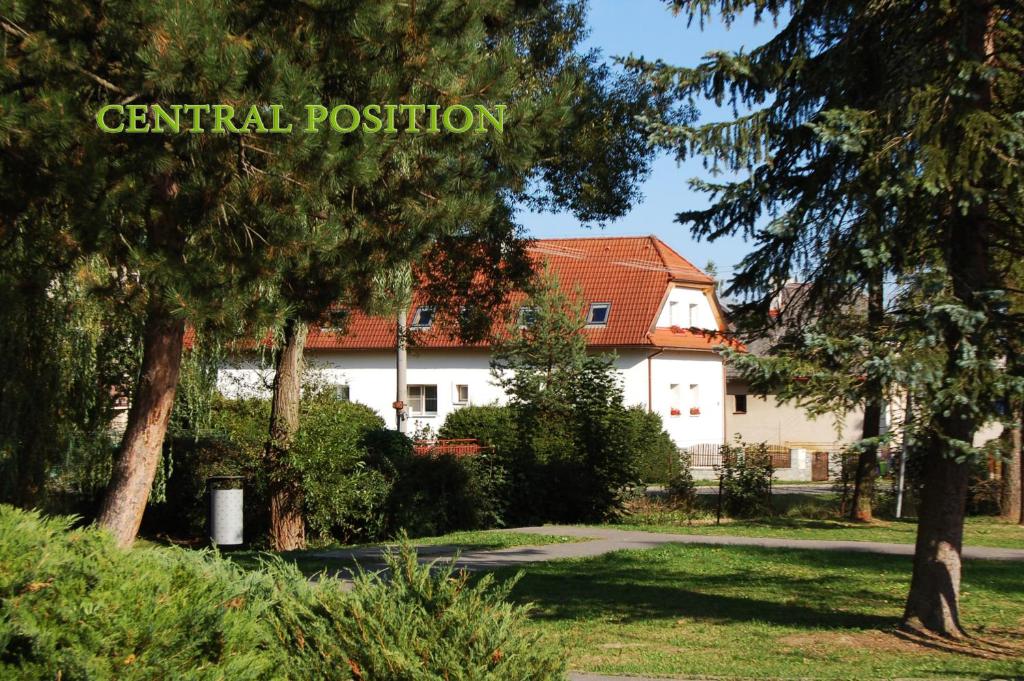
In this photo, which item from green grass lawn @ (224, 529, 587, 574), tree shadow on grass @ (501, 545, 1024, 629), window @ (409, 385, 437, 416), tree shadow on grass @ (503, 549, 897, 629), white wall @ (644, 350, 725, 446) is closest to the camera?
tree shadow on grass @ (503, 549, 897, 629)

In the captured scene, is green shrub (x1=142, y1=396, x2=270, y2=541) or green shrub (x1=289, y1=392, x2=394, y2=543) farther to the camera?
green shrub (x1=142, y1=396, x2=270, y2=541)

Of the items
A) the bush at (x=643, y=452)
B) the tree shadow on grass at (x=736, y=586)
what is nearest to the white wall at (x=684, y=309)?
the bush at (x=643, y=452)

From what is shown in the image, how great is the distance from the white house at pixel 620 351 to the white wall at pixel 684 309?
5 centimetres

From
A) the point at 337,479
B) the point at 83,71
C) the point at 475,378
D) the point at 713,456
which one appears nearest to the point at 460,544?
the point at 337,479

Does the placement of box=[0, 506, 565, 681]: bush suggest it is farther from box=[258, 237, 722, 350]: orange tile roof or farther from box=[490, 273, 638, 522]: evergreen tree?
box=[258, 237, 722, 350]: orange tile roof

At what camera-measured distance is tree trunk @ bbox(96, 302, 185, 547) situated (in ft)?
32.6

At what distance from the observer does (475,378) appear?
4206 centimetres

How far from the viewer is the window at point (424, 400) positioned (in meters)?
42.8

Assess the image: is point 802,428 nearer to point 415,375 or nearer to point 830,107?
point 415,375

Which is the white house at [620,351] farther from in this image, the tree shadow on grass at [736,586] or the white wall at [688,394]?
the tree shadow on grass at [736,586]

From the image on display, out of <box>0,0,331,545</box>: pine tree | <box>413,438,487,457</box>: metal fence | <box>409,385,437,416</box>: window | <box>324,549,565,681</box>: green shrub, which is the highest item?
<box>0,0,331,545</box>: pine tree

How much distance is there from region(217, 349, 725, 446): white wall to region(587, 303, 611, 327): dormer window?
158 centimetres

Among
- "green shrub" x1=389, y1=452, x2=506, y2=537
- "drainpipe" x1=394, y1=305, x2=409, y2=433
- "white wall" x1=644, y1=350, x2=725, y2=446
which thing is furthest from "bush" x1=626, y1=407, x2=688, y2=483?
"white wall" x1=644, y1=350, x2=725, y2=446

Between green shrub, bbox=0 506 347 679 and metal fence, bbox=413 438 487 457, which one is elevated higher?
metal fence, bbox=413 438 487 457
